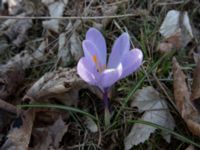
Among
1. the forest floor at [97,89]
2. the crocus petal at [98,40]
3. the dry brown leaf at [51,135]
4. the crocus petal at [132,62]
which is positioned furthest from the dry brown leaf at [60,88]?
the crocus petal at [132,62]

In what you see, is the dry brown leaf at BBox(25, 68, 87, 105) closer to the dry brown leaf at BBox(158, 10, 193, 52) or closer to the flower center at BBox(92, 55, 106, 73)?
the flower center at BBox(92, 55, 106, 73)

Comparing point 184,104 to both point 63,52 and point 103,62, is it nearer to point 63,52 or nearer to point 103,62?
point 103,62

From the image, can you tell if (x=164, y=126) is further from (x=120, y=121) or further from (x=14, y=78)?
(x=14, y=78)

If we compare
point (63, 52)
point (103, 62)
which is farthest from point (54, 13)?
point (103, 62)

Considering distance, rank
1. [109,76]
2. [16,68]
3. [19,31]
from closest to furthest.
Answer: [109,76] < [16,68] < [19,31]

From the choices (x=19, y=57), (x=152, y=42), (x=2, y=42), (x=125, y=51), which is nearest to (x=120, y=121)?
(x=125, y=51)

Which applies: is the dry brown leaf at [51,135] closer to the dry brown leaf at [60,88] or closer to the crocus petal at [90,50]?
the dry brown leaf at [60,88]
